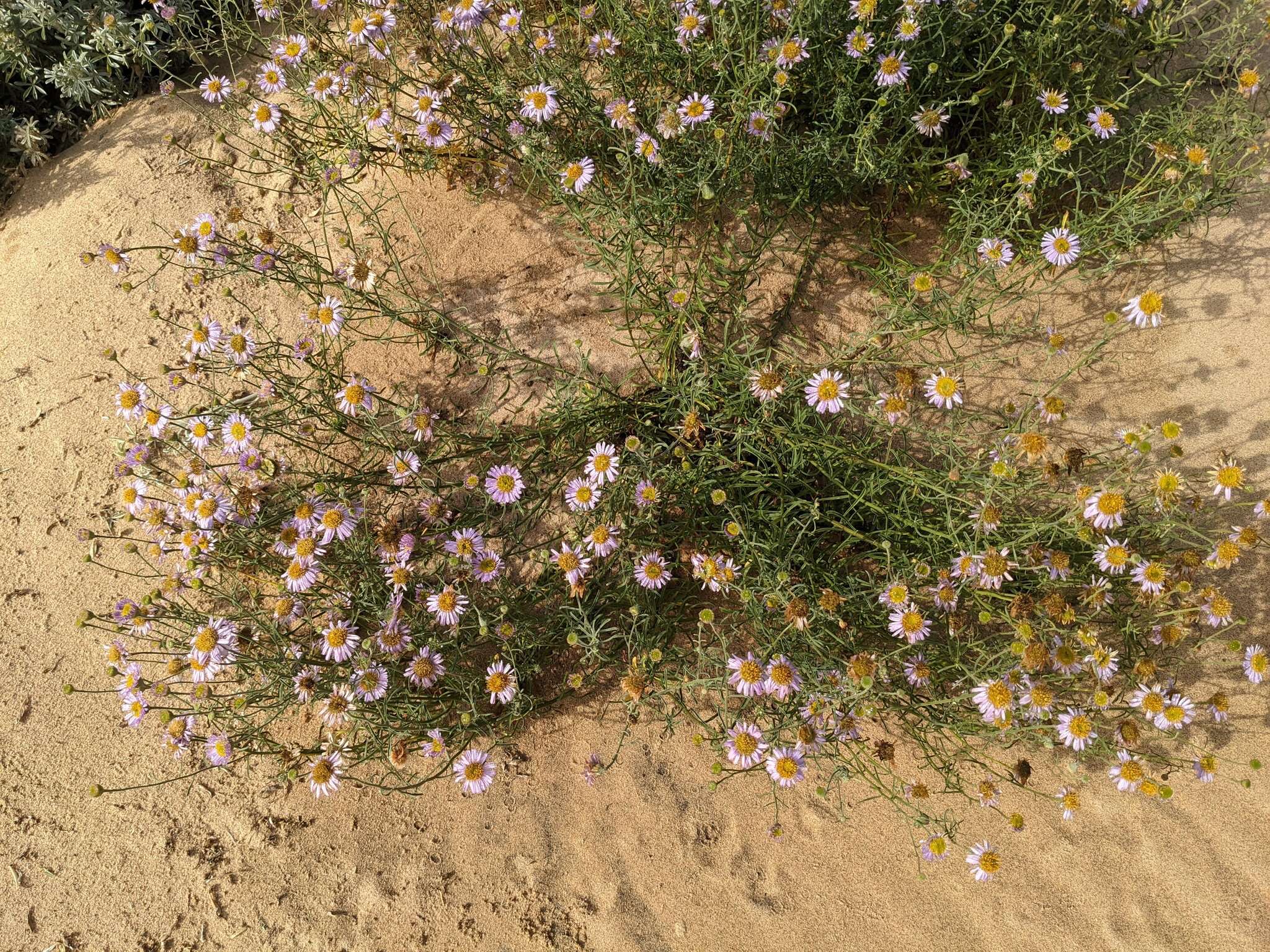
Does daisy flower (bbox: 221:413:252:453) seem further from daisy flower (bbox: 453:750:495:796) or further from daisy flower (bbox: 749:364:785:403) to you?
daisy flower (bbox: 749:364:785:403)

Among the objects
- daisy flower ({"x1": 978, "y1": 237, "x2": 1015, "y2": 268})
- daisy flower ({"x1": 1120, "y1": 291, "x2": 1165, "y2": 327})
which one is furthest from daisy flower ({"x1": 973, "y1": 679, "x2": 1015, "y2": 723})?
daisy flower ({"x1": 978, "y1": 237, "x2": 1015, "y2": 268})

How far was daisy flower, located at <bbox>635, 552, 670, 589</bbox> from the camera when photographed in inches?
108

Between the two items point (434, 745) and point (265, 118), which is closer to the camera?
point (434, 745)

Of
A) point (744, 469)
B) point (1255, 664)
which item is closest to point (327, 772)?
point (744, 469)

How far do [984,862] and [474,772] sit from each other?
1.78 meters

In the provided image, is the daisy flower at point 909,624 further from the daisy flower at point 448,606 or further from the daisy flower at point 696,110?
the daisy flower at point 696,110

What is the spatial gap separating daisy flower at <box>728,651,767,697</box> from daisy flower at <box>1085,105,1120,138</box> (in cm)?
240

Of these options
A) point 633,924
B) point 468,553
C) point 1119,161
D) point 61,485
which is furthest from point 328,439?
point 1119,161

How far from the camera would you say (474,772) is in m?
2.71

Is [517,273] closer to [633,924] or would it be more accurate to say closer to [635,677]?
[635,677]

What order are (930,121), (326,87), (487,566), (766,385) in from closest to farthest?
(766,385), (487,566), (930,121), (326,87)

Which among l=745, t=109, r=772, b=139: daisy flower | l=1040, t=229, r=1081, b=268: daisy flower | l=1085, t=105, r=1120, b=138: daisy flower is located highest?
l=745, t=109, r=772, b=139: daisy flower

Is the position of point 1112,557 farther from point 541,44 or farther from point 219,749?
point 219,749

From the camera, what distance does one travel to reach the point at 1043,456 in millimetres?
2996
